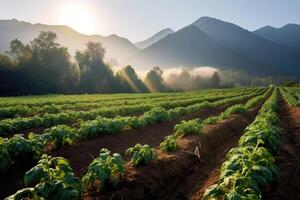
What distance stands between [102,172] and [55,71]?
77.7 m

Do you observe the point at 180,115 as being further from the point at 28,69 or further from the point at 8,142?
the point at 28,69

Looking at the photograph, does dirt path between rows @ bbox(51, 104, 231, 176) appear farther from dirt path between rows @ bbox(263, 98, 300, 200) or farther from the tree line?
the tree line

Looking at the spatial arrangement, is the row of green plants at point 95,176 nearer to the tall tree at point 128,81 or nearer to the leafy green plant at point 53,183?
the leafy green plant at point 53,183

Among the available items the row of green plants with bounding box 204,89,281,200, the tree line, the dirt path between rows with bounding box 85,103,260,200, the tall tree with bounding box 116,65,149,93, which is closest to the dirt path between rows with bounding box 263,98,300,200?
the row of green plants with bounding box 204,89,281,200

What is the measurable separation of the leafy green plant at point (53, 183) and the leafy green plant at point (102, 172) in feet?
2.70

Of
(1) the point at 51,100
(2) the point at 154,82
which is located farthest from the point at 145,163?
(2) the point at 154,82

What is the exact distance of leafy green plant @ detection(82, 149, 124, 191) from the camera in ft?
24.6

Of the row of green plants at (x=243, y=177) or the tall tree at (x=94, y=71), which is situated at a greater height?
the tall tree at (x=94, y=71)

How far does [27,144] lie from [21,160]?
0.66 metres

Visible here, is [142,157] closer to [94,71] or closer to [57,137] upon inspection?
[57,137]

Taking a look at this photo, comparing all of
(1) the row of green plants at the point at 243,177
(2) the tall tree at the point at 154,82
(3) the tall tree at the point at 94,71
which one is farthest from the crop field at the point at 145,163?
(2) the tall tree at the point at 154,82

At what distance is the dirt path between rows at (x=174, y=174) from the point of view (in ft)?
26.1

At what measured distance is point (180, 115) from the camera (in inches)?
957

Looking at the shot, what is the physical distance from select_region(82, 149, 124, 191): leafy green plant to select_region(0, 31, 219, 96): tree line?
6927 centimetres
